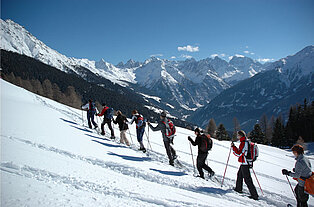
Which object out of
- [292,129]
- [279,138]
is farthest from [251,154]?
[292,129]

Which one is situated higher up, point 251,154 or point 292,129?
point 292,129

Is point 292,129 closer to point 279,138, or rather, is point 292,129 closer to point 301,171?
point 279,138

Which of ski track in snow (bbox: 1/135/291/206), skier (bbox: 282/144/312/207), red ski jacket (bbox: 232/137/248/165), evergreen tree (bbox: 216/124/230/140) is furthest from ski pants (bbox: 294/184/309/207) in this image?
evergreen tree (bbox: 216/124/230/140)

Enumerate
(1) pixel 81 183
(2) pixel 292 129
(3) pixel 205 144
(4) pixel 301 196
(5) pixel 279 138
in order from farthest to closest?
(2) pixel 292 129 → (5) pixel 279 138 → (3) pixel 205 144 → (4) pixel 301 196 → (1) pixel 81 183

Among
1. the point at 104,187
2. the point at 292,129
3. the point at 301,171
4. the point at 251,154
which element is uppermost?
the point at 292,129

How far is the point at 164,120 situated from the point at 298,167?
5770mm

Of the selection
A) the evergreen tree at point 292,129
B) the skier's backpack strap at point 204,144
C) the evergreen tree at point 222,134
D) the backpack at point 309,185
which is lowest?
the evergreen tree at point 222,134

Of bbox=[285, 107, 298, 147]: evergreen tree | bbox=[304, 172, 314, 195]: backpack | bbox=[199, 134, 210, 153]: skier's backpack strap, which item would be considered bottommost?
bbox=[304, 172, 314, 195]: backpack

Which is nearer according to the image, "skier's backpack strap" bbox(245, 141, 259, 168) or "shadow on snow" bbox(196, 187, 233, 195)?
"shadow on snow" bbox(196, 187, 233, 195)

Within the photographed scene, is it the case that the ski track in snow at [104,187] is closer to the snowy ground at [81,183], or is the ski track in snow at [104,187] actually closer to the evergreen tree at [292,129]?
the snowy ground at [81,183]

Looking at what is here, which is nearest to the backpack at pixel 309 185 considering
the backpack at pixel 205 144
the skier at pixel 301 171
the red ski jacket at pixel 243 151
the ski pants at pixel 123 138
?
the skier at pixel 301 171

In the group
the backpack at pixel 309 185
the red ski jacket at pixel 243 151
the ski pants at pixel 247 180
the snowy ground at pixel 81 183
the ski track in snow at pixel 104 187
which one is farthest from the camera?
the red ski jacket at pixel 243 151

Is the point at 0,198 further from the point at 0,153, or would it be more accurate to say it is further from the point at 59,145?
the point at 59,145

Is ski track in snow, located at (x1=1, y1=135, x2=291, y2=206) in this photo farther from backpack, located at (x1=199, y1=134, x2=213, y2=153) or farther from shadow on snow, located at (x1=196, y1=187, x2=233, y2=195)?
backpack, located at (x1=199, y1=134, x2=213, y2=153)
